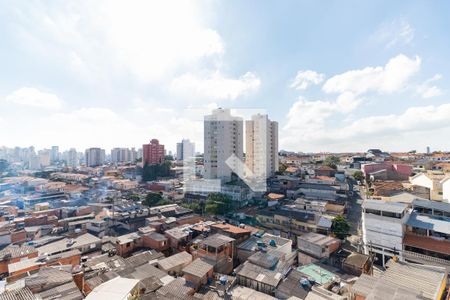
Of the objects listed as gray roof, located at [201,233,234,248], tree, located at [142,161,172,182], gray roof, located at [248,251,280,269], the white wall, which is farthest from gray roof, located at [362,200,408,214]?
tree, located at [142,161,172,182]

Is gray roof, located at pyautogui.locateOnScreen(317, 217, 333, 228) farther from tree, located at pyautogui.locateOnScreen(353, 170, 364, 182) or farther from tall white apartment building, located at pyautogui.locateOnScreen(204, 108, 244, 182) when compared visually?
tree, located at pyautogui.locateOnScreen(353, 170, 364, 182)

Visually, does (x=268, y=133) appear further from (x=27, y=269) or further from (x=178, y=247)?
(x=27, y=269)

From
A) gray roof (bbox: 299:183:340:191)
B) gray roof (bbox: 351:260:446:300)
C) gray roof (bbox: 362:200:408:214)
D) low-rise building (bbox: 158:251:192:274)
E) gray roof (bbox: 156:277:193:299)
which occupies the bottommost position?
low-rise building (bbox: 158:251:192:274)

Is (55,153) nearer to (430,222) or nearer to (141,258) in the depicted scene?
(141,258)

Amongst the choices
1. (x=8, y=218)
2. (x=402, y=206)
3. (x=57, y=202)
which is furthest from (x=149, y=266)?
(x=57, y=202)

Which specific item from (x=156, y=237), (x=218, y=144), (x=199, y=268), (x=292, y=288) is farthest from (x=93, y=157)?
(x=292, y=288)

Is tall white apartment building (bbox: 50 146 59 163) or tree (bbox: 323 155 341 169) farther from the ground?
tall white apartment building (bbox: 50 146 59 163)

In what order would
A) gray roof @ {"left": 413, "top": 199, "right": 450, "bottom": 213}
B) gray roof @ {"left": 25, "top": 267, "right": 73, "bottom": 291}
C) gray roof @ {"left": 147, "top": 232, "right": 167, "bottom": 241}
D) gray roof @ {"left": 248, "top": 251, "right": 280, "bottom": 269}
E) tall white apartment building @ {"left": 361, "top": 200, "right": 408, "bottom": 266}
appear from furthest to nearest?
gray roof @ {"left": 147, "top": 232, "right": 167, "bottom": 241}
gray roof @ {"left": 413, "top": 199, "right": 450, "bottom": 213}
tall white apartment building @ {"left": 361, "top": 200, "right": 408, "bottom": 266}
gray roof @ {"left": 248, "top": 251, "right": 280, "bottom": 269}
gray roof @ {"left": 25, "top": 267, "right": 73, "bottom": 291}
